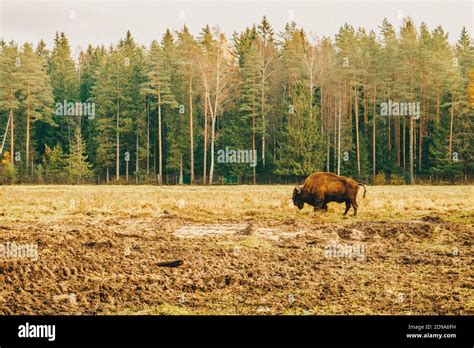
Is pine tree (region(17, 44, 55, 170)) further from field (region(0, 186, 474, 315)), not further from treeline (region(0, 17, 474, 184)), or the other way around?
field (region(0, 186, 474, 315))

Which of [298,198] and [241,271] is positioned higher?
[298,198]

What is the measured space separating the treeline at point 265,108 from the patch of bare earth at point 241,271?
23287 mm

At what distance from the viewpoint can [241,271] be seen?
464 inches

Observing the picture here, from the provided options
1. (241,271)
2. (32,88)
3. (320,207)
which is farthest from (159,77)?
(241,271)

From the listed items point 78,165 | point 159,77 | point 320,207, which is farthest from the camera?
point 159,77

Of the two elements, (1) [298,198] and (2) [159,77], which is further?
(2) [159,77]

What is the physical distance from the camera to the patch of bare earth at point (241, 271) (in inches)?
379

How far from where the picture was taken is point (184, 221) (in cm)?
1981

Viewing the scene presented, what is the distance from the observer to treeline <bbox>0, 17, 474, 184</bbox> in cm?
4181

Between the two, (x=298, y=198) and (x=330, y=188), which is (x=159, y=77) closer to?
(x=298, y=198)

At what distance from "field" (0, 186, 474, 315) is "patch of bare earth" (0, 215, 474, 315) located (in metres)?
0.03

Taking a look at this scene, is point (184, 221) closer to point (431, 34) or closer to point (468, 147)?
point (468, 147)

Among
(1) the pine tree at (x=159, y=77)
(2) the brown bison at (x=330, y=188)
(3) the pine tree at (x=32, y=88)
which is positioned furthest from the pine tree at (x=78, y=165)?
(2) the brown bison at (x=330, y=188)

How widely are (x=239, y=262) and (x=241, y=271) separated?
893 mm
